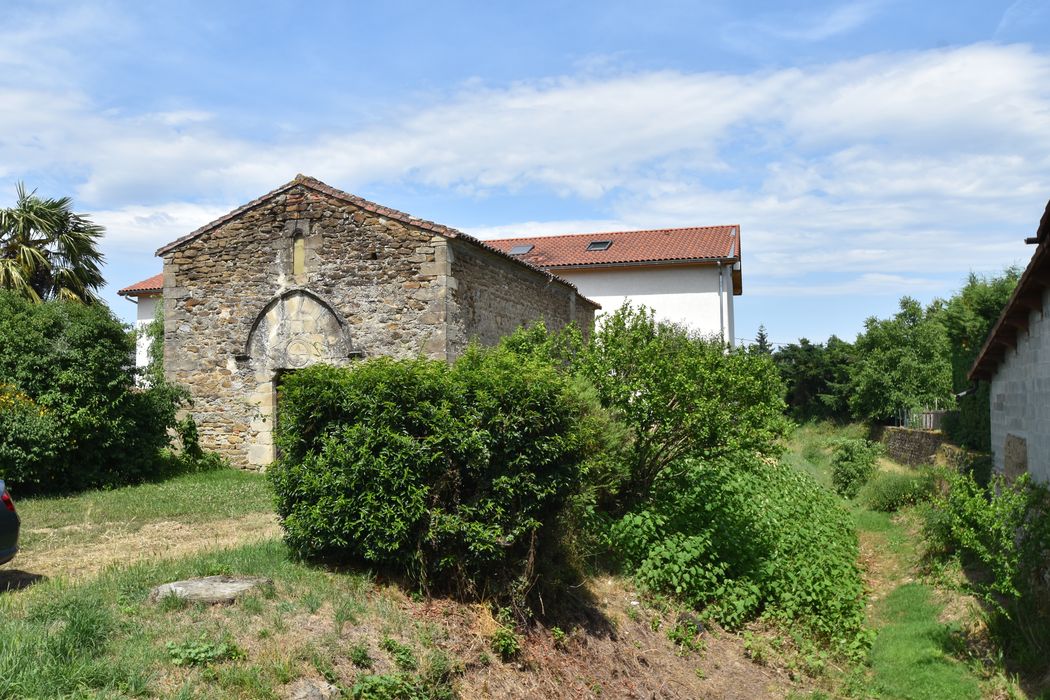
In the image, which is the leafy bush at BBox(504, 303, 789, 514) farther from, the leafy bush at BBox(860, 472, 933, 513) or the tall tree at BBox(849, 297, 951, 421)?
the tall tree at BBox(849, 297, 951, 421)

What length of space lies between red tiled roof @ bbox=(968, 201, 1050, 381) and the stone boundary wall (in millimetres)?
7134

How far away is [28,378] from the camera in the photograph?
1246cm

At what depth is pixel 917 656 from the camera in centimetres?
928

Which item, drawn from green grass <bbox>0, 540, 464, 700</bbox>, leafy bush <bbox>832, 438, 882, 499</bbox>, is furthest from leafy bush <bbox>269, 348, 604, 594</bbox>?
leafy bush <bbox>832, 438, 882, 499</bbox>

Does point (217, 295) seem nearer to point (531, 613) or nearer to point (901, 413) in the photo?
point (531, 613)

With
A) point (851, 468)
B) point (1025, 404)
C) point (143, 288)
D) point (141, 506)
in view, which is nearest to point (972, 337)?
point (851, 468)

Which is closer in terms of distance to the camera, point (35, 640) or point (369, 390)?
point (35, 640)

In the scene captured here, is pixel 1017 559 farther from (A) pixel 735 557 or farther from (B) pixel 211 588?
(B) pixel 211 588

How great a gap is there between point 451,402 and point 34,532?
553 cm

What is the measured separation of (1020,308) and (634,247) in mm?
20474

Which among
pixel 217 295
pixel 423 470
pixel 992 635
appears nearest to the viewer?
pixel 423 470

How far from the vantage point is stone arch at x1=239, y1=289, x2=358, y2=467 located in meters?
14.3

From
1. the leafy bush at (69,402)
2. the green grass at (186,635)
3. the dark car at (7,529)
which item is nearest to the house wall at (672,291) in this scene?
the leafy bush at (69,402)

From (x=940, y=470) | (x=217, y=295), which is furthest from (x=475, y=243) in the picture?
(x=940, y=470)
